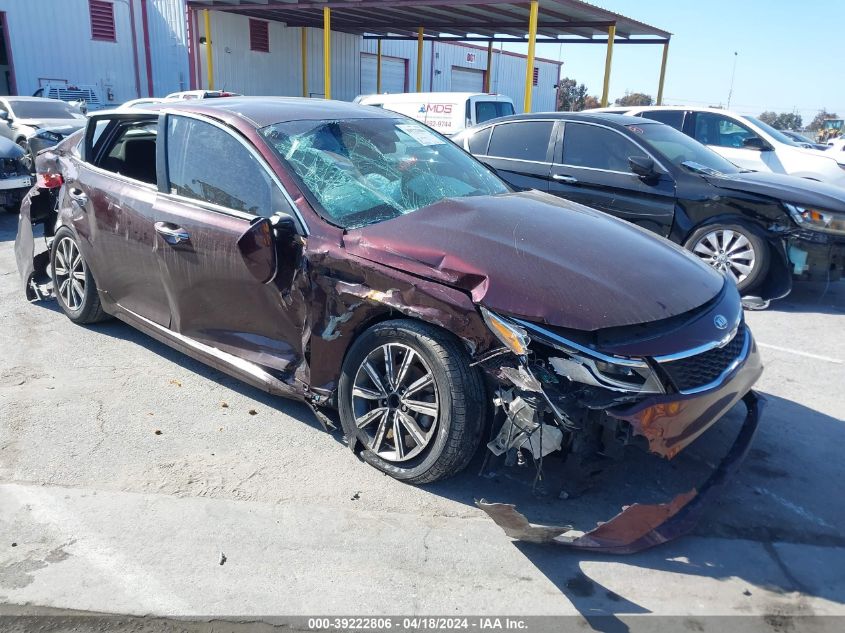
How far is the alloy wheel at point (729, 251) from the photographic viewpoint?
6.57m

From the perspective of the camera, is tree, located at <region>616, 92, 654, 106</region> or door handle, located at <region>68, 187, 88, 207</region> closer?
door handle, located at <region>68, 187, 88, 207</region>

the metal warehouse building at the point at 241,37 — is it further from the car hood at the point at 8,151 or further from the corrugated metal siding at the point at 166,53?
the car hood at the point at 8,151

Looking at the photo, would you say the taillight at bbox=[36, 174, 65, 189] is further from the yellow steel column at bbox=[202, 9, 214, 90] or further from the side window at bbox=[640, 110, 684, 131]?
the yellow steel column at bbox=[202, 9, 214, 90]

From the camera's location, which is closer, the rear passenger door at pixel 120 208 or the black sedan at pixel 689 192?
the rear passenger door at pixel 120 208

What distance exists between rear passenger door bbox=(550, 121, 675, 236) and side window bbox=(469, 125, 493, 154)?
37.7 inches

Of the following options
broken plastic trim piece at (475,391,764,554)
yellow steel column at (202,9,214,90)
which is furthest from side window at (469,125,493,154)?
yellow steel column at (202,9,214,90)

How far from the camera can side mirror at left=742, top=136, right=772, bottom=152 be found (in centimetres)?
1034

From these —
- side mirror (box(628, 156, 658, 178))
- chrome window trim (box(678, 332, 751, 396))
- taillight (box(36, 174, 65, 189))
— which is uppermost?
side mirror (box(628, 156, 658, 178))

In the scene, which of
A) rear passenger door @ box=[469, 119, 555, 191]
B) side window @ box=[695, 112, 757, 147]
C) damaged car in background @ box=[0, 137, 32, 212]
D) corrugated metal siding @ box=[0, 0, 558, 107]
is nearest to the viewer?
rear passenger door @ box=[469, 119, 555, 191]

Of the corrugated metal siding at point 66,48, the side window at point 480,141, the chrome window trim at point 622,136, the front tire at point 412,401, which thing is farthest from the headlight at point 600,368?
the corrugated metal siding at point 66,48

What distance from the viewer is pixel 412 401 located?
3.25 m

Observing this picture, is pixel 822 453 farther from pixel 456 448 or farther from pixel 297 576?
pixel 297 576

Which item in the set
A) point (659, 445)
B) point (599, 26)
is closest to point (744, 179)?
point (659, 445)

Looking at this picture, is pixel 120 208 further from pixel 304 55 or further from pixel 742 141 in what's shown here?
pixel 304 55
